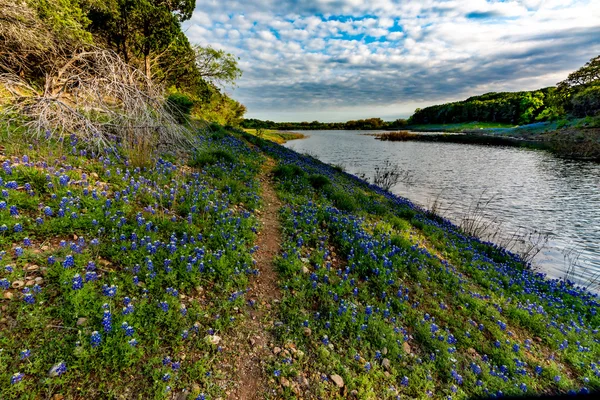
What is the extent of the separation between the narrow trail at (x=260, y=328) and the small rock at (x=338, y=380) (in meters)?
0.88

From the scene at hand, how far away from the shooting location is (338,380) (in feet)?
12.2

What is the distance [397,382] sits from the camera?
394cm

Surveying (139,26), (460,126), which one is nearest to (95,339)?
(139,26)

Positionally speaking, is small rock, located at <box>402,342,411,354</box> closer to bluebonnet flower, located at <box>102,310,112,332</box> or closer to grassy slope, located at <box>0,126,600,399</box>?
grassy slope, located at <box>0,126,600,399</box>

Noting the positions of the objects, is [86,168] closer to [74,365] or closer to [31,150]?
[31,150]

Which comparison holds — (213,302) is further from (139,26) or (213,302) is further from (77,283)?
(139,26)

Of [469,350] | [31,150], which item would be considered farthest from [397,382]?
[31,150]

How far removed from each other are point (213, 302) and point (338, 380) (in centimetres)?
231

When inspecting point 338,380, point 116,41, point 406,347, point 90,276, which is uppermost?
point 116,41

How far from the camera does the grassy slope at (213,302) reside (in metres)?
3.19

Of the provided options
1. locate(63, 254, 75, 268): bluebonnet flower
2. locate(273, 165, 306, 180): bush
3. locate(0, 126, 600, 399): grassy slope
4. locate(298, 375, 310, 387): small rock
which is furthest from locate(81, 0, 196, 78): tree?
locate(298, 375, 310, 387): small rock

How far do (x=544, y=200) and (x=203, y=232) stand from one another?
2358cm

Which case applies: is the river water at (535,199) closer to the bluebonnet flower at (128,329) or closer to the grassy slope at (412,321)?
the grassy slope at (412,321)

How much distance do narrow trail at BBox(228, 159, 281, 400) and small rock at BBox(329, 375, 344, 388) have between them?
0.88 meters
